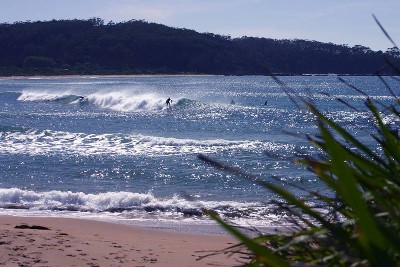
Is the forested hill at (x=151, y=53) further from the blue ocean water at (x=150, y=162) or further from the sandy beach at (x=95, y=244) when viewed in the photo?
the sandy beach at (x=95, y=244)

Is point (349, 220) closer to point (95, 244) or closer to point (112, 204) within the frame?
point (95, 244)

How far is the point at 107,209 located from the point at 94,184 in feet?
10.3

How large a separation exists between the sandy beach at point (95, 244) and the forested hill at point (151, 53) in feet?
329

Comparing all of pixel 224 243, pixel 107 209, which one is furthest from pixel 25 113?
pixel 224 243

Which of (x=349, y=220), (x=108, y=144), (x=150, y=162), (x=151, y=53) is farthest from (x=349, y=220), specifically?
(x=151, y=53)

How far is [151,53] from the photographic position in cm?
12200

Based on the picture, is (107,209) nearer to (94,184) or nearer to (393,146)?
(94,184)

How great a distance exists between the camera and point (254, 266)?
5.14ft

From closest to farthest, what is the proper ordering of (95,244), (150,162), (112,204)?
(95,244) → (112,204) → (150,162)

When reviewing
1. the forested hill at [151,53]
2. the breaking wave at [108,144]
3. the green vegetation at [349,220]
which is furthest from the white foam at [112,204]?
the forested hill at [151,53]

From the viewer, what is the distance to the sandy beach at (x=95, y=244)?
28.1ft

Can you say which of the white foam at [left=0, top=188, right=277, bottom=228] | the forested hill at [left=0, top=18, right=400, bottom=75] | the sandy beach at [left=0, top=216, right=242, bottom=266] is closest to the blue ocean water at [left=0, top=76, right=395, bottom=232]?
the white foam at [left=0, top=188, right=277, bottom=228]

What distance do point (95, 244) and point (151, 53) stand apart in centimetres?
11327

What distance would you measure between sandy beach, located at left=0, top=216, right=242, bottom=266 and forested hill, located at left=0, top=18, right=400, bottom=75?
329 feet
